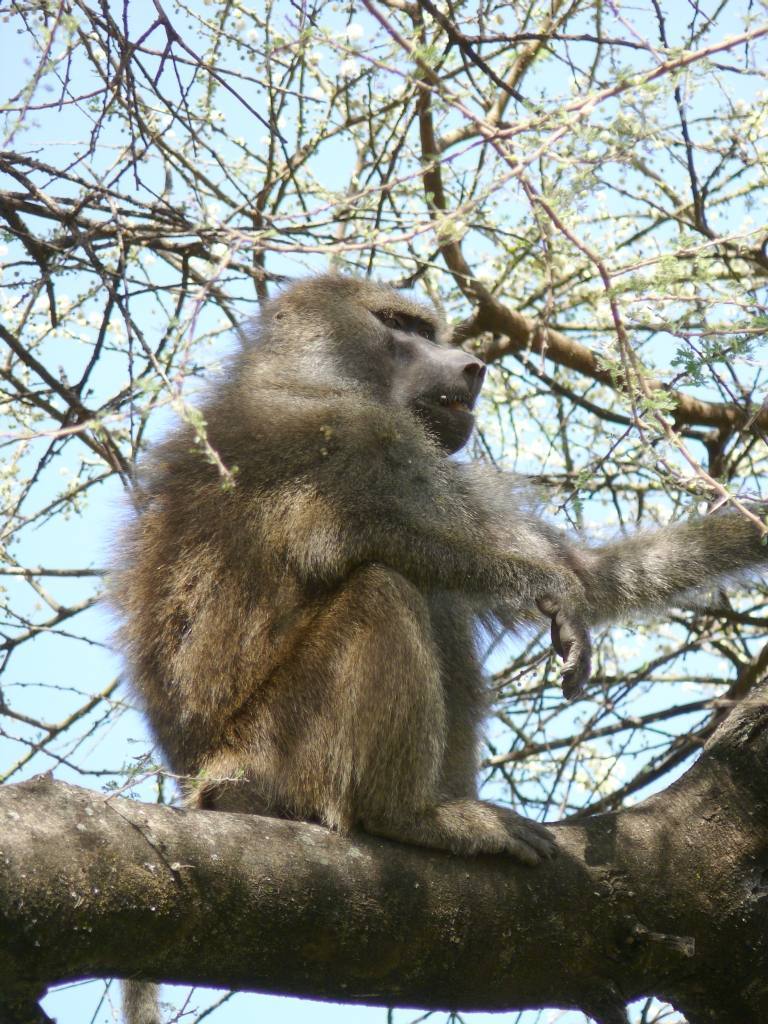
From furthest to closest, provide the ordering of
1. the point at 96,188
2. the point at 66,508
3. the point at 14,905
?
1. the point at 66,508
2. the point at 96,188
3. the point at 14,905

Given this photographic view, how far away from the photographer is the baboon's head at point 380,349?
17.7 ft

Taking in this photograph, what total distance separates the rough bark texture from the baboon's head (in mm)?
1919

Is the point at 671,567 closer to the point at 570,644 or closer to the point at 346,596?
the point at 570,644

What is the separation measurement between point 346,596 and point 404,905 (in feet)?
3.80

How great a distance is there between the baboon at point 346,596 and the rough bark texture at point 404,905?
0.23 metres

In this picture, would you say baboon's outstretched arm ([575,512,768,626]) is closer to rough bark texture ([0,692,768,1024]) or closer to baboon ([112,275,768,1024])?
baboon ([112,275,768,1024])

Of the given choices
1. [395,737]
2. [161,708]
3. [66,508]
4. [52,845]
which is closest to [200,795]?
[161,708]

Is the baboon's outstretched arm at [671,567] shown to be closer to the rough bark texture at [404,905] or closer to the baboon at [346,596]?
the baboon at [346,596]

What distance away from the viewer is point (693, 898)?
396 centimetres

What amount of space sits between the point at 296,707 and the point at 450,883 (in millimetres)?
853

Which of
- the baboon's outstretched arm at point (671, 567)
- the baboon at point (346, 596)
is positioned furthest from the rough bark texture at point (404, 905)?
the baboon's outstretched arm at point (671, 567)

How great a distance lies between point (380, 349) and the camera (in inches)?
223

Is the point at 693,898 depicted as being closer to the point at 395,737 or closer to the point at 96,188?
the point at 395,737

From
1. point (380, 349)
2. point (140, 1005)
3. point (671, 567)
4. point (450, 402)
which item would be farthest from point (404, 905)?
point (380, 349)
